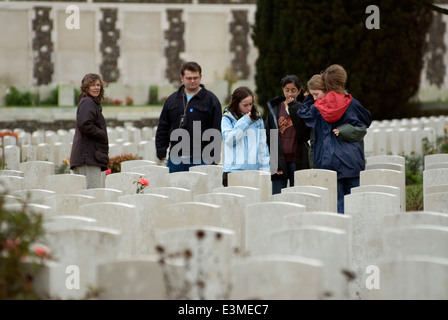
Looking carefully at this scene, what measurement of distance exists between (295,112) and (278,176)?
650 mm

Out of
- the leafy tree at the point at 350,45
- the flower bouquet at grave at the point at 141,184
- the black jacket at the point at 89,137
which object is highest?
the leafy tree at the point at 350,45

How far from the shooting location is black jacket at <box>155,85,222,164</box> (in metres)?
8.50

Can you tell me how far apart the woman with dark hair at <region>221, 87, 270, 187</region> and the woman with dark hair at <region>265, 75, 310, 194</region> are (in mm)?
106

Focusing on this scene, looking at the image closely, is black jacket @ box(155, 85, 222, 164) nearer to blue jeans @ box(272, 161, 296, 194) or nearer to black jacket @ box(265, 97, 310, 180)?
black jacket @ box(265, 97, 310, 180)

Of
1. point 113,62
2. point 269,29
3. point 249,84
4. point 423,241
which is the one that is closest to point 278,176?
point 423,241

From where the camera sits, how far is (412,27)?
18359mm

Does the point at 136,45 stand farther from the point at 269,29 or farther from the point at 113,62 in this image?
the point at 269,29

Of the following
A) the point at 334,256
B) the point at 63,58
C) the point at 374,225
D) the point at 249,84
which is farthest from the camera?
the point at 63,58

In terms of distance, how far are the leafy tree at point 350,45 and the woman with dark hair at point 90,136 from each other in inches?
362

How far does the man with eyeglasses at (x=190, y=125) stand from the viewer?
8453mm

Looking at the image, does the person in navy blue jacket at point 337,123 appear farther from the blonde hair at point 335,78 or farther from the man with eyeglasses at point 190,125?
the man with eyeglasses at point 190,125

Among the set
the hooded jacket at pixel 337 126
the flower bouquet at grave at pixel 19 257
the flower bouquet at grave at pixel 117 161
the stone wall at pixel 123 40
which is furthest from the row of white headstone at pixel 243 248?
the stone wall at pixel 123 40

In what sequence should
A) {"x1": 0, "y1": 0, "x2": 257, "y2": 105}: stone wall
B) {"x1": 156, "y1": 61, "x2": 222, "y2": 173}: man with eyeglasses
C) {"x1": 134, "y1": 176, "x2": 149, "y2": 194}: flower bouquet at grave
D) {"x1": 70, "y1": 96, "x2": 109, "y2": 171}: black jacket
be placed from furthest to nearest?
{"x1": 0, "y1": 0, "x2": 257, "y2": 105}: stone wall → {"x1": 156, "y1": 61, "x2": 222, "y2": 173}: man with eyeglasses → {"x1": 70, "y1": 96, "x2": 109, "y2": 171}: black jacket → {"x1": 134, "y1": 176, "x2": 149, "y2": 194}: flower bouquet at grave

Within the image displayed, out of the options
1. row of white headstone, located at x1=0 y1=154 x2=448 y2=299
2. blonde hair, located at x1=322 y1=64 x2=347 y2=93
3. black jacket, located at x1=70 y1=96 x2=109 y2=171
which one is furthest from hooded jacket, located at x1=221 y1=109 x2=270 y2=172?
row of white headstone, located at x1=0 y1=154 x2=448 y2=299
